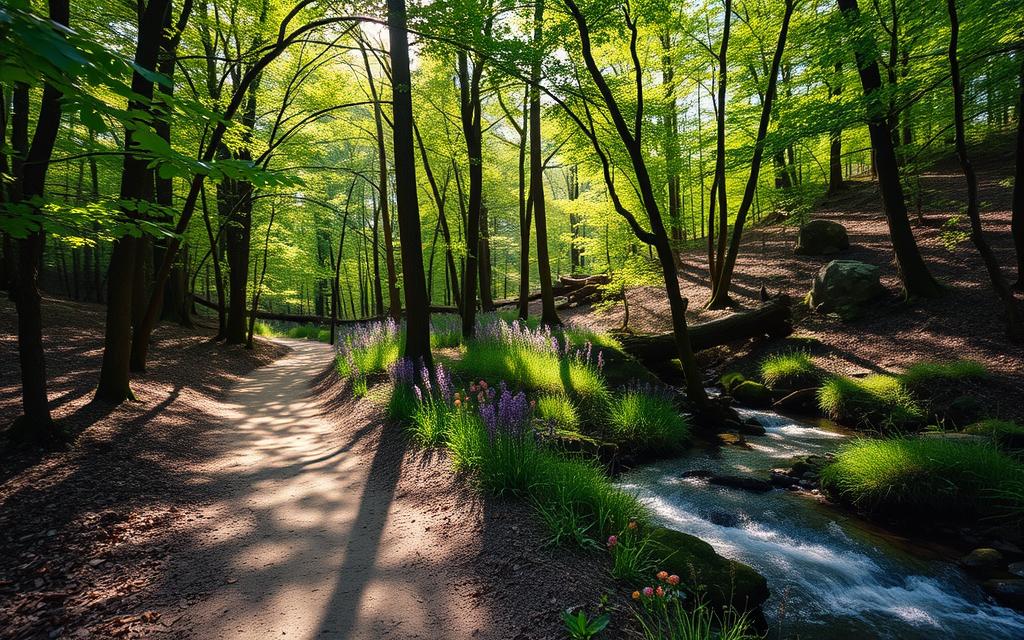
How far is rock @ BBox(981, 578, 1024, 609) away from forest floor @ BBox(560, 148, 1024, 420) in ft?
13.6

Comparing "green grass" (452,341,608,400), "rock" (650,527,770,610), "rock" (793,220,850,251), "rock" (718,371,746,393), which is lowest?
"rock" (718,371,746,393)

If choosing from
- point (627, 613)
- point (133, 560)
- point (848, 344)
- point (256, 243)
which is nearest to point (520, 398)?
point (627, 613)

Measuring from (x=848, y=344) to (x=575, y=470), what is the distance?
9080 mm

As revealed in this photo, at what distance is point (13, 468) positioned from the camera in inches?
153

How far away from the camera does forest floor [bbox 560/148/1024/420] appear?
800cm

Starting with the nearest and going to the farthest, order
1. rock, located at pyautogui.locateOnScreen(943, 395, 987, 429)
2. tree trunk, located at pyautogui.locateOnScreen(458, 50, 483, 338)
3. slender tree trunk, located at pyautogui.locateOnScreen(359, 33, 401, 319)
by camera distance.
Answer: rock, located at pyautogui.locateOnScreen(943, 395, 987, 429) < tree trunk, located at pyautogui.locateOnScreen(458, 50, 483, 338) < slender tree trunk, located at pyautogui.locateOnScreen(359, 33, 401, 319)

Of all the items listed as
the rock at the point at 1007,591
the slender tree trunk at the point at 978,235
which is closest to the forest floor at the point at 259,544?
the rock at the point at 1007,591

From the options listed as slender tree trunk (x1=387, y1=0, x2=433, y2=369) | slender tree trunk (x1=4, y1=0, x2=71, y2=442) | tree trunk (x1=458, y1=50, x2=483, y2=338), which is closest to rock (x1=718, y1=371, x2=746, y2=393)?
tree trunk (x1=458, y1=50, x2=483, y2=338)

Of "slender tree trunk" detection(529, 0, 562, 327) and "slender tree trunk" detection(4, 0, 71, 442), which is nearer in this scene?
"slender tree trunk" detection(4, 0, 71, 442)

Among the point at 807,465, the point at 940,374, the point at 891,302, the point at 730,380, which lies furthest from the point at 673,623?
the point at 891,302

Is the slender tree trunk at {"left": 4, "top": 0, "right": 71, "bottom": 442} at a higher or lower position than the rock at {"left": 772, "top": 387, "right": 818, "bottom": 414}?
higher

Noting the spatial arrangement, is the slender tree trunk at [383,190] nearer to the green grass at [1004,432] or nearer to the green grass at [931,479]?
the green grass at [931,479]

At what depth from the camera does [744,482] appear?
543 cm

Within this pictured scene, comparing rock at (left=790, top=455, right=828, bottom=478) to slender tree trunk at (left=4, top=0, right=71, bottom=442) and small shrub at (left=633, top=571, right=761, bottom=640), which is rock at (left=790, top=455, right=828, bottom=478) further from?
slender tree trunk at (left=4, top=0, right=71, bottom=442)
